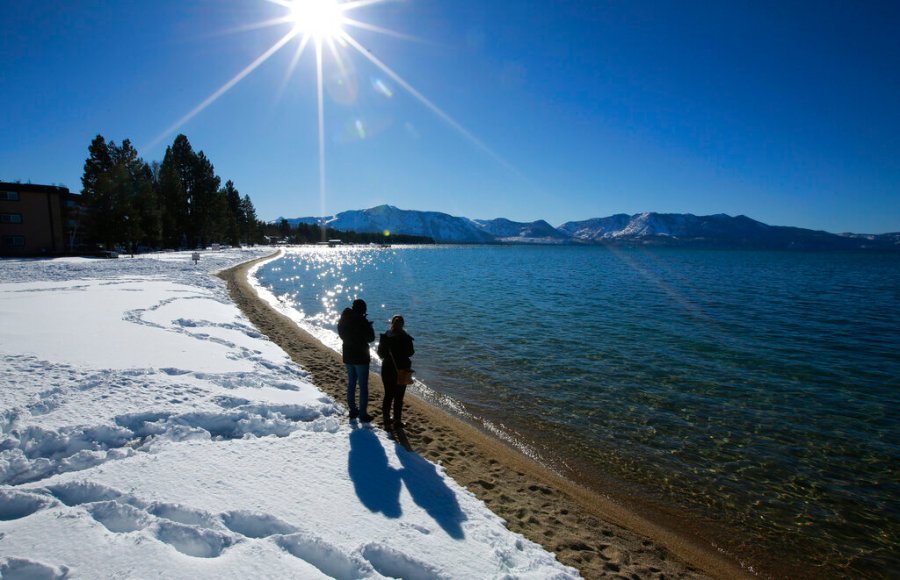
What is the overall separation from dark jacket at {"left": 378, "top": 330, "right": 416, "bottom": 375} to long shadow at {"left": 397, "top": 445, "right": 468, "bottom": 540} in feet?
5.75

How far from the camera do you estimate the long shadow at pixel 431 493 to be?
5391mm

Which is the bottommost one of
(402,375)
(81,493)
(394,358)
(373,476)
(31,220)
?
(373,476)

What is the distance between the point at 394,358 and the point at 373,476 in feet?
8.34

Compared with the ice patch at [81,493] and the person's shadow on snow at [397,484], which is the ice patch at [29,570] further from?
the person's shadow on snow at [397,484]

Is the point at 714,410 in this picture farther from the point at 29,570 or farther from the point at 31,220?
the point at 31,220

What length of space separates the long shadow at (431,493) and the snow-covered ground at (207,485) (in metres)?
0.03

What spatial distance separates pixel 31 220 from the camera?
49.3 meters

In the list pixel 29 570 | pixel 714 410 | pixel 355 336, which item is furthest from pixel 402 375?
pixel 714 410

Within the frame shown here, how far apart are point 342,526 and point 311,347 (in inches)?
469

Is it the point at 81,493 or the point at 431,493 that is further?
the point at 431,493

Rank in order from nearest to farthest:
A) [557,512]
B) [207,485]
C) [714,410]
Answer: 1. [207,485]
2. [557,512]
3. [714,410]

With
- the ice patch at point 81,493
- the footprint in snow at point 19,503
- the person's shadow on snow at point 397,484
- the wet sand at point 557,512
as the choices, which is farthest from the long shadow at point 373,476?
the footprint in snow at point 19,503

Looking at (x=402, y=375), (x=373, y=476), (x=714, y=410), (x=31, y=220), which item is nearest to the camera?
(x=373, y=476)

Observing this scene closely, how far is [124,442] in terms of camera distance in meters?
6.05
